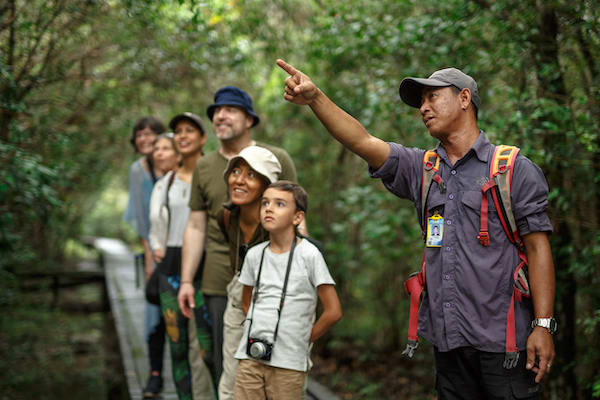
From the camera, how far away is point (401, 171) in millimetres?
2658

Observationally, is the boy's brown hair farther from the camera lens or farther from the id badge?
the id badge

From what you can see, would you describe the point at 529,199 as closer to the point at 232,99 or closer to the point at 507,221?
the point at 507,221

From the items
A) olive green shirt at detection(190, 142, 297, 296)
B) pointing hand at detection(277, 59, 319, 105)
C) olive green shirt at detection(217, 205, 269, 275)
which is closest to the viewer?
pointing hand at detection(277, 59, 319, 105)

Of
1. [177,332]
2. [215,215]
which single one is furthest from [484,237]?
[177,332]

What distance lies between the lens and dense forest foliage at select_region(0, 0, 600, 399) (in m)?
4.25

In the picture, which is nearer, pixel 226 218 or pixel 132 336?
pixel 226 218

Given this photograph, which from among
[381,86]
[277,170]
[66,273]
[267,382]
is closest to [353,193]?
[381,86]

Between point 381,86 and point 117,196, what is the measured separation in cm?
2401

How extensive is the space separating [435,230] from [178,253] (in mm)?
2537

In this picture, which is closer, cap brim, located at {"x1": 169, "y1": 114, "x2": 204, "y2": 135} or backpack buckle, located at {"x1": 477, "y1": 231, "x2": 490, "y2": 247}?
backpack buckle, located at {"x1": 477, "y1": 231, "x2": 490, "y2": 247}

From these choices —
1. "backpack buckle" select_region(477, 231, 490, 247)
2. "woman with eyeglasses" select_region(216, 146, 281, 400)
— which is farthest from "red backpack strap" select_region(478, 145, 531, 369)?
"woman with eyeglasses" select_region(216, 146, 281, 400)

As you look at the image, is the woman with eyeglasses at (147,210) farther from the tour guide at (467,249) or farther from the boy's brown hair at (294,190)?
the tour guide at (467,249)

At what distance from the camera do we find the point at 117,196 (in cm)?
2800

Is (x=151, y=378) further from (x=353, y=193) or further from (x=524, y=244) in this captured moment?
(x=524, y=244)
